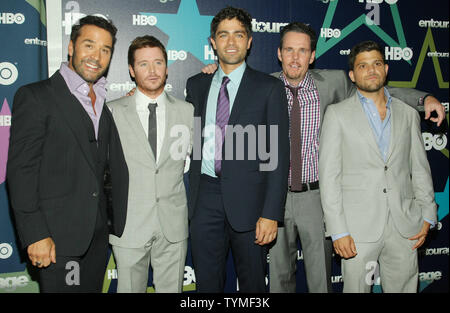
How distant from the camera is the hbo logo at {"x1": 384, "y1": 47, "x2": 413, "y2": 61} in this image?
3.89 meters

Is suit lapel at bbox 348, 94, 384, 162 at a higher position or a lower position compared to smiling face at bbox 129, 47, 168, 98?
lower

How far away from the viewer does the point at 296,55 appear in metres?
2.83

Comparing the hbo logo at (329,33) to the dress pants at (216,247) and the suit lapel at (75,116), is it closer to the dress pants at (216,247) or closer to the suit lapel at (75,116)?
the dress pants at (216,247)

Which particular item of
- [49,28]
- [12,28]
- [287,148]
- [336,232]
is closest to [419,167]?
[336,232]

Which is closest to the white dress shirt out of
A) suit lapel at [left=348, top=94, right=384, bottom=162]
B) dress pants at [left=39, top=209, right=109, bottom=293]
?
dress pants at [left=39, top=209, right=109, bottom=293]

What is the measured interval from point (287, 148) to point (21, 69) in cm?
265

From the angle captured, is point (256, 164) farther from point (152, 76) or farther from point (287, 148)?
point (152, 76)

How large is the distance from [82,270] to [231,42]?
1875mm

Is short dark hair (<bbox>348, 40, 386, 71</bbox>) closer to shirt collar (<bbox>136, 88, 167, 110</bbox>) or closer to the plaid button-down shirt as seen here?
the plaid button-down shirt

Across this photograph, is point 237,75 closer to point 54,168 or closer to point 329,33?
point 54,168

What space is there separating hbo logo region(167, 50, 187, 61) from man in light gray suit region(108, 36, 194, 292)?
0.86 meters

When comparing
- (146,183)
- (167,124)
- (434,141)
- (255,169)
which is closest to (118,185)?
(146,183)

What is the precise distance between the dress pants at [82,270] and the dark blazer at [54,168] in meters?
0.08

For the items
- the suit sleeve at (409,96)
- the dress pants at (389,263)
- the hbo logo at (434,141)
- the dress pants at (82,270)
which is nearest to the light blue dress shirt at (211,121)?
the dress pants at (82,270)
